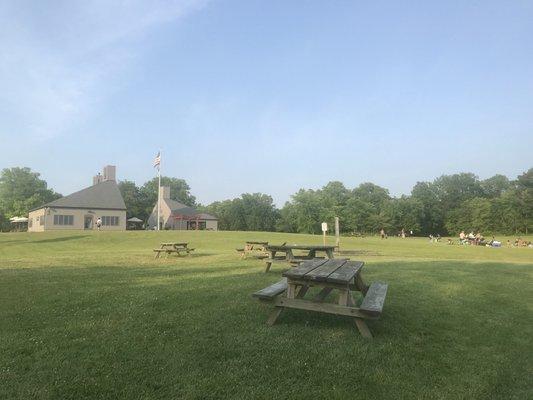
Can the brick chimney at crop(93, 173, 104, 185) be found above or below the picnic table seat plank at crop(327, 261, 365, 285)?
above

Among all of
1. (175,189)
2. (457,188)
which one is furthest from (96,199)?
(457,188)

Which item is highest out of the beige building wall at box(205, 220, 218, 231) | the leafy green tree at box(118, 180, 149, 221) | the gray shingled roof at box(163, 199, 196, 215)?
the leafy green tree at box(118, 180, 149, 221)

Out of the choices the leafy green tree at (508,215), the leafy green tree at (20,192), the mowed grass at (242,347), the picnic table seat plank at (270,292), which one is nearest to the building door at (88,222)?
the leafy green tree at (20,192)

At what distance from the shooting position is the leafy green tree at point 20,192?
71.1m

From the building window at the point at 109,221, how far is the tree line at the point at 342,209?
27.2 m

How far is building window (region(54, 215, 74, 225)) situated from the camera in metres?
49.2

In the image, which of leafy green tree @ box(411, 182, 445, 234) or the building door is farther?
leafy green tree @ box(411, 182, 445, 234)

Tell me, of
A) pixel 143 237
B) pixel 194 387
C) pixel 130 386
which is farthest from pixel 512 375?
Result: pixel 143 237

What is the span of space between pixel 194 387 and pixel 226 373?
0.39 meters

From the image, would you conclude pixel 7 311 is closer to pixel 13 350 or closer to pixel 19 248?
pixel 13 350

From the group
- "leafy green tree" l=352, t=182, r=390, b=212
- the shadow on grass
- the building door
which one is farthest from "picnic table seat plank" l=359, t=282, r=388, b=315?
"leafy green tree" l=352, t=182, r=390, b=212

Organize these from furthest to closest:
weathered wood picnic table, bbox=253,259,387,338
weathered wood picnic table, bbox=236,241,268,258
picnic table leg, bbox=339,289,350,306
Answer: weathered wood picnic table, bbox=236,241,268,258 < picnic table leg, bbox=339,289,350,306 < weathered wood picnic table, bbox=253,259,387,338

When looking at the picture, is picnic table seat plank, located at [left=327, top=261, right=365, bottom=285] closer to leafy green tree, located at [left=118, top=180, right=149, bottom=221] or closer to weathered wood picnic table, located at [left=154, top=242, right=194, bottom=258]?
weathered wood picnic table, located at [left=154, top=242, right=194, bottom=258]

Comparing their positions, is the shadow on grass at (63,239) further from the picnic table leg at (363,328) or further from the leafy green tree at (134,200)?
the leafy green tree at (134,200)
